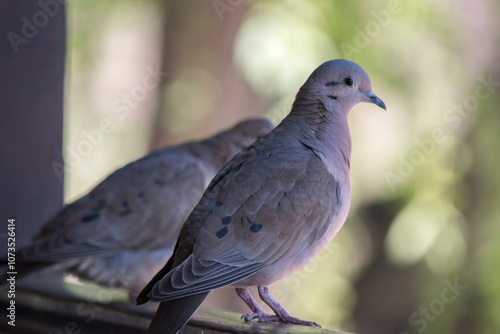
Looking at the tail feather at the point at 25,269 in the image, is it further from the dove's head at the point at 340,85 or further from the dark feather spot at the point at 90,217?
the dove's head at the point at 340,85

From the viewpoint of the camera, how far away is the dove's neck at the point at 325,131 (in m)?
1.58

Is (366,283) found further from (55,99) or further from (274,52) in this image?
(55,99)

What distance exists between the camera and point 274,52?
4.22 metres

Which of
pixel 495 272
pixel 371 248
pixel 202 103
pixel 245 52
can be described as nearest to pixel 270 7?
pixel 245 52

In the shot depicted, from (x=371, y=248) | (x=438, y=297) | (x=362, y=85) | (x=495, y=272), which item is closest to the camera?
(x=362, y=85)

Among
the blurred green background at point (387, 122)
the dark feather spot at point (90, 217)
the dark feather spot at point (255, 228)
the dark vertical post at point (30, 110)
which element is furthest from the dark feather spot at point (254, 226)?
the blurred green background at point (387, 122)

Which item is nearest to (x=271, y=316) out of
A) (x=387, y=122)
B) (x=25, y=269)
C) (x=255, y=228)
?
(x=255, y=228)

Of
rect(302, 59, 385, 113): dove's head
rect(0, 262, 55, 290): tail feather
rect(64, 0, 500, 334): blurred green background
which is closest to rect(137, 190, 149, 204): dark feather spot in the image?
rect(0, 262, 55, 290): tail feather

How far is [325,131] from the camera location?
160 cm

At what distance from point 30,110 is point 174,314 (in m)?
1.37

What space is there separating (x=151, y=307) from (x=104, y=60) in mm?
4840

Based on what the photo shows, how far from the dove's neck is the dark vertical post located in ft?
3.93

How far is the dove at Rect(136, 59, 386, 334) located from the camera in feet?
4.49

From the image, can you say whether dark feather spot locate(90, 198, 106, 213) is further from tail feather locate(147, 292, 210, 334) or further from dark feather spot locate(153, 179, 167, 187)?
tail feather locate(147, 292, 210, 334)
